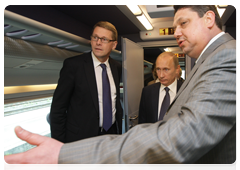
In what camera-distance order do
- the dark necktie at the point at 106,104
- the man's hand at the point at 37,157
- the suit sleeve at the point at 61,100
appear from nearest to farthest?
the man's hand at the point at 37,157 < the suit sleeve at the point at 61,100 < the dark necktie at the point at 106,104

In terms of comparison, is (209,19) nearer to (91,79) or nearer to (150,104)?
(91,79)

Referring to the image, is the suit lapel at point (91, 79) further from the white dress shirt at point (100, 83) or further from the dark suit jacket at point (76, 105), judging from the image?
the white dress shirt at point (100, 83)

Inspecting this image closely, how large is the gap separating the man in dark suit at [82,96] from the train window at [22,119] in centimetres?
49

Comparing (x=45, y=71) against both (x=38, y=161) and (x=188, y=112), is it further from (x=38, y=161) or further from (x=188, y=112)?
(x=188, y=112)

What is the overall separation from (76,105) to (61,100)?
0.57 feet

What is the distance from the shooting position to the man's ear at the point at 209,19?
3.18 feet

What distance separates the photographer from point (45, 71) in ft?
6.11

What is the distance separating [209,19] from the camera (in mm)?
979

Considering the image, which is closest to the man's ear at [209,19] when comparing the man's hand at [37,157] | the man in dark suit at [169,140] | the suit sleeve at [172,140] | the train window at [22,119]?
the man in dark suit at [169,140]

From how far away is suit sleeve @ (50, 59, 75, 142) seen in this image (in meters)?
1.60

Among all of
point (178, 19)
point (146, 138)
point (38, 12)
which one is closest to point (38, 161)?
point (146, 138)

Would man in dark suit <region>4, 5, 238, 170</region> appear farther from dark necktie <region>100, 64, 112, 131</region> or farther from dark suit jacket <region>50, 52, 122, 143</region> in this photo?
dark necktie <region>100, 64, 112, 131</region>

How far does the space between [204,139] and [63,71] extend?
143cm

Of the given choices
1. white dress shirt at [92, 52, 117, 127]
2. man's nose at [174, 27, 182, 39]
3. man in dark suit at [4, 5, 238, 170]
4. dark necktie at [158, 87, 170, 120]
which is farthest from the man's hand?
dark necktie at [158, 87, 170, 120]
